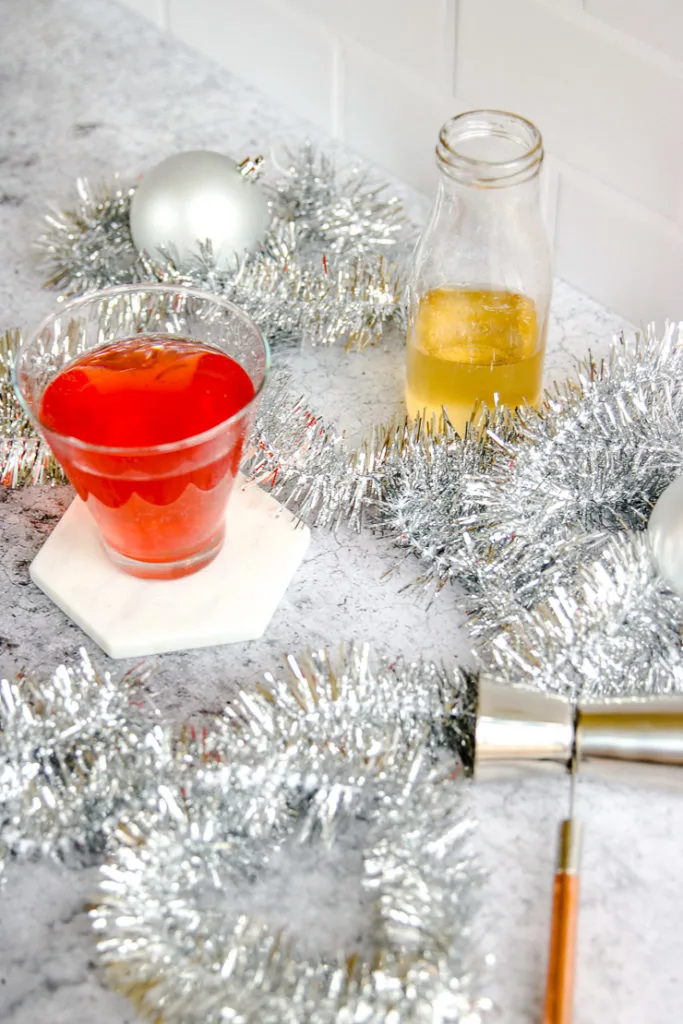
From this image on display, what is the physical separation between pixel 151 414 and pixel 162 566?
0.23 feet

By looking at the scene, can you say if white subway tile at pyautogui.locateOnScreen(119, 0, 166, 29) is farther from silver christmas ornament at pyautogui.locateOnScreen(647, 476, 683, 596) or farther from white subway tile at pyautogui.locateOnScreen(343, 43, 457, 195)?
silver christmas ornament at pyautogui.locateOnScreen(647, 476, 683, 596)

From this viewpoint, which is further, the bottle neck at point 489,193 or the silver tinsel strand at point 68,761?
the bottle neck at point 489,193

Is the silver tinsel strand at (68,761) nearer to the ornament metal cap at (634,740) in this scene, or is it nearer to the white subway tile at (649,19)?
the ornament metal cap at (634,740)

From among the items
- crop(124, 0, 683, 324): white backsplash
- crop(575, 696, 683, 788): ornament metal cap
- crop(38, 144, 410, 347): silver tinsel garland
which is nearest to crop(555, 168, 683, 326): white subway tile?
crop(124, 0, 683, 324): white backsplash

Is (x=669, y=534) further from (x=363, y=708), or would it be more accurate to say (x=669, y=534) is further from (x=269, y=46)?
(x=269, y=46)

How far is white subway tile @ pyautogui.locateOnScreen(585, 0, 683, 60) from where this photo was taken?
608 mm

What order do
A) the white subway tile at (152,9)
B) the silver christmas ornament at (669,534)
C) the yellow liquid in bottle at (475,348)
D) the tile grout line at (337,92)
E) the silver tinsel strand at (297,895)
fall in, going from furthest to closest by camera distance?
the white subway tile at (152,9) → the tile grout line at (337,92) → the yellow liquid in bottle at (475,348) → the silver christmas ornament at (669,534) → the silver tinsel strand at (297,895)

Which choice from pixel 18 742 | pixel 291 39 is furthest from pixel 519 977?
pixel 291 39

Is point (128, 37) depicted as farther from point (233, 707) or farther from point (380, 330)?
point (233, 707)

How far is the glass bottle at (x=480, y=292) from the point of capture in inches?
22.5

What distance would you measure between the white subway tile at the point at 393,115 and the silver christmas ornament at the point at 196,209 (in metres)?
0.15

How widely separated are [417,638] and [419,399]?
15cm

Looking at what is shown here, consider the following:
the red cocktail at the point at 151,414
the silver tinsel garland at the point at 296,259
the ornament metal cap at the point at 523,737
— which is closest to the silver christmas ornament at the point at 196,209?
the silver tinsel garland at the point at 296,259

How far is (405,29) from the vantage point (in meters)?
0.77
